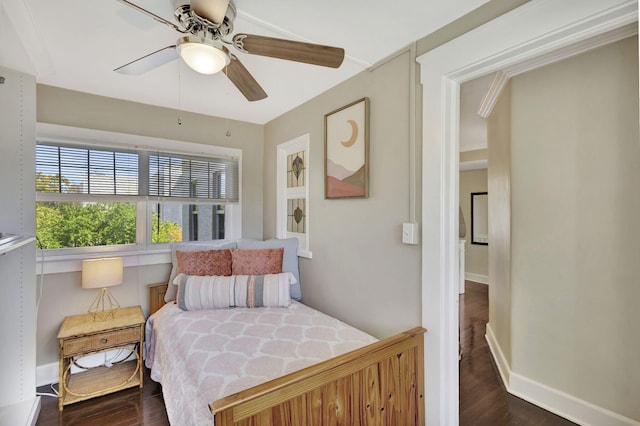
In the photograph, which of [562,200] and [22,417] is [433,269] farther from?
[22,417]

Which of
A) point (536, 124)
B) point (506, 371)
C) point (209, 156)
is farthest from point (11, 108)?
point (506, 371)

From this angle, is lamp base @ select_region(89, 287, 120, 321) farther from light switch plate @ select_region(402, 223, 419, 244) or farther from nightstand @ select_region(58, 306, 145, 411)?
light switch plate @ select_region(402, 223, 419, 244)

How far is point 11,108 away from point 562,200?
3.74 metres

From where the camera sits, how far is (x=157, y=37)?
1.77m

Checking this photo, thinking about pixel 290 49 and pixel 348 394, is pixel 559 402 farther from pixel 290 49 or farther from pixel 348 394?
pixel 290 49

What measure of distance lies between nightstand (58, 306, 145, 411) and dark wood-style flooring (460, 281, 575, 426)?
2.50 metres

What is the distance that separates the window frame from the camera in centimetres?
245

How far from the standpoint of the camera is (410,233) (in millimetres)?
1770

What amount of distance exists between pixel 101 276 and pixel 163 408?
110 cm

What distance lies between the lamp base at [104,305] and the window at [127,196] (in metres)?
0.40

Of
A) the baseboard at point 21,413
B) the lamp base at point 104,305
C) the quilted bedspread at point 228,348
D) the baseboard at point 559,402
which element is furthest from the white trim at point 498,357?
the baseboard at point 21,413

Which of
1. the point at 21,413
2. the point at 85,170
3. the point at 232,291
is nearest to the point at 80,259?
the point at 85,170

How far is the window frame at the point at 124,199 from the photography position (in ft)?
8.05

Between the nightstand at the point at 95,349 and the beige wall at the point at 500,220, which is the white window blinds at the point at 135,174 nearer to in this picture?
the nightstand at the point at 95,349
